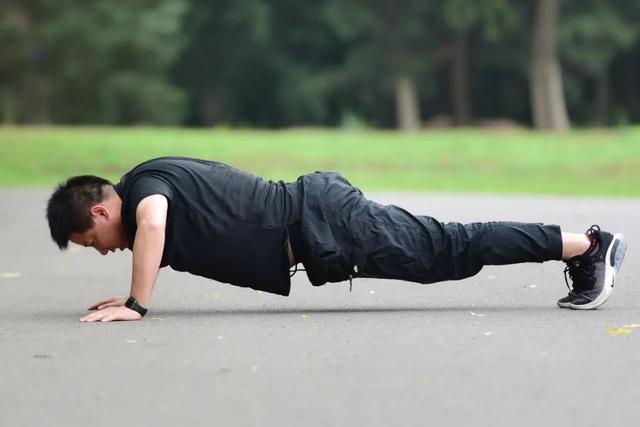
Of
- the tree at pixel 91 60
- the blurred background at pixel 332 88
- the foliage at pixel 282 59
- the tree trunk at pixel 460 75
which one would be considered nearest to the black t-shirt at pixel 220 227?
the blurred background at pixel 332 88

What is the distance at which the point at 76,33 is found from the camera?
4012cm

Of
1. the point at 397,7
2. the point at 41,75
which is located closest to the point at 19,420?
the point at 41,75

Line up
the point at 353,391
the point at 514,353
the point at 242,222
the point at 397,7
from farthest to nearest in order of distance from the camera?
1. the point at 397,7
2. the point at 242,222
3. the point at 514,353
4. the point at 353,391

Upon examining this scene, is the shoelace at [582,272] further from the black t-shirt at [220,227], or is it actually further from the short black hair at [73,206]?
the short black hair at [73,206]

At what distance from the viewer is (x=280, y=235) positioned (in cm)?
665

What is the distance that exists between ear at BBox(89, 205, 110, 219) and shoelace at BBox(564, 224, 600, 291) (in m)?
2.20

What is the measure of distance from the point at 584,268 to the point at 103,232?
228cm

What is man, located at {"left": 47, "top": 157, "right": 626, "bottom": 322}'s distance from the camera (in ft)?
21.6

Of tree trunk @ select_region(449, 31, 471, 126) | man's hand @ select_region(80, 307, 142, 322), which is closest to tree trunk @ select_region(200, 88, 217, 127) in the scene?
tree trunk @ select_region(449, 31, 471, 126)

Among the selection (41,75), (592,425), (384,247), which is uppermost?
(41,75)

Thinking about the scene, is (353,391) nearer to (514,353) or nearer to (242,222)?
(514,353)

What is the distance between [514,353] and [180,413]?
1633mm

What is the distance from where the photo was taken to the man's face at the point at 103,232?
6.55 m

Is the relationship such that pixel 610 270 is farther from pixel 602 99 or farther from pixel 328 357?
pixel 602 99
